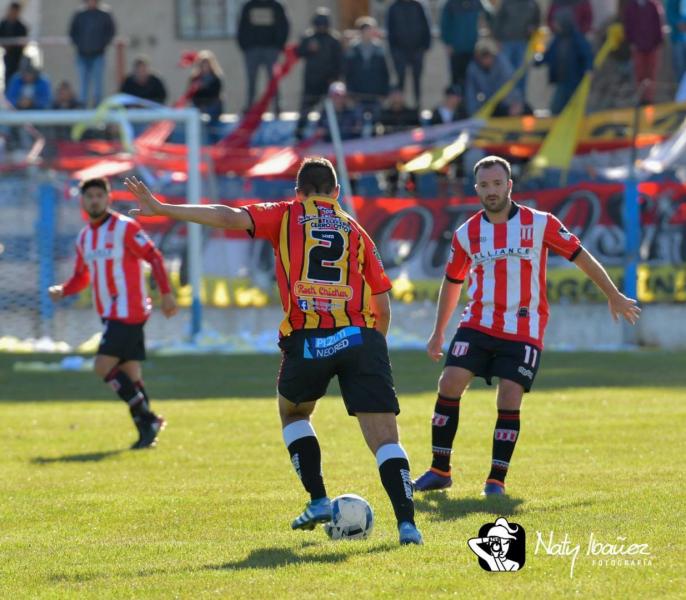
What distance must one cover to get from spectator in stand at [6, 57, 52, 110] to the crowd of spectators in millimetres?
16

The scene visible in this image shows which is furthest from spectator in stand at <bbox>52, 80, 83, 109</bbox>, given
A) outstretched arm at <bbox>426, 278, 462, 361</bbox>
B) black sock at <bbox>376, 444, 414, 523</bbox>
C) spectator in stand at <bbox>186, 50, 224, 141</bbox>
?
black sock at <bbox>376, 444, 414, 523</bbox>

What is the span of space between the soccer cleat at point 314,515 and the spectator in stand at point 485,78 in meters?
14.5

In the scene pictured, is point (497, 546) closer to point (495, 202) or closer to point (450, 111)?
point (495, 202)

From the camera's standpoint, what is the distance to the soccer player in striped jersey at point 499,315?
855cm

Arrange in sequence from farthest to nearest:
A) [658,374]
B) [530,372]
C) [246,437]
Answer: [658,374], [246,437], [530,372]

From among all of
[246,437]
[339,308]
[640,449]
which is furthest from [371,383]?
[246,437]

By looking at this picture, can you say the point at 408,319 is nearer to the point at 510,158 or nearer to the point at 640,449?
the point at 510,158

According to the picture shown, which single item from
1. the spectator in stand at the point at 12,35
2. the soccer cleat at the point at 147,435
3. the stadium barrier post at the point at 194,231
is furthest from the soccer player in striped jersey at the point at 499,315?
the spectator in stand at the point at 12,35

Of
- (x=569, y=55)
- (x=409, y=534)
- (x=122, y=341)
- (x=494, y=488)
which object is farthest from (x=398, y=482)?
(x=569, y=55)

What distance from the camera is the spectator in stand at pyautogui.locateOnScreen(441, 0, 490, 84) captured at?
22125 millimetres

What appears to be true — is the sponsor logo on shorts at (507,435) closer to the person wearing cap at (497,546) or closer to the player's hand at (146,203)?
the person wearing cap at (497,546)

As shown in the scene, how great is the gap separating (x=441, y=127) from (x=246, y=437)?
10.2 metres

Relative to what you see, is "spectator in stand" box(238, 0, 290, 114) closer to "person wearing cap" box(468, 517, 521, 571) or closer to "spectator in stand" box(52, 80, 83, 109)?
"spectator in stand" box(52, 80, 83, 109)

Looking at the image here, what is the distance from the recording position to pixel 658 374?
51.1ft
